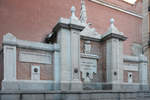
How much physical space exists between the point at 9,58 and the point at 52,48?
202 centimetres

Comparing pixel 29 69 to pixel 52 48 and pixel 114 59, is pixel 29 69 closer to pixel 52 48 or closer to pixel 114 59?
pixel 52 48

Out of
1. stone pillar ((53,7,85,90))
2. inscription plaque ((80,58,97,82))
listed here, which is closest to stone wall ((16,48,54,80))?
stone pillar ((53,7,85,90))

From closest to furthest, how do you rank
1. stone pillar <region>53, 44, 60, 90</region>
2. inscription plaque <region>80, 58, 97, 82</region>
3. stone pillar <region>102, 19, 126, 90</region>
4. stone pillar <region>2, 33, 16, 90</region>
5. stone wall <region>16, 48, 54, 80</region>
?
stone pillar <region>2, 33, 16, 90</region> < stone wall <region>16, 48, 54, 80</region> < stone pillar <region>53, 44, 60, 90</region> < inscription plaque <region>80, 58, 97, 82</region> < stone pillar <region>102, 19, 126, 90</region>

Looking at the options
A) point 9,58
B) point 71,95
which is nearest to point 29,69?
point 9,58

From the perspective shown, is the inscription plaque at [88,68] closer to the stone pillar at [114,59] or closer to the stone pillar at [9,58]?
the stone pillar at [114,59]

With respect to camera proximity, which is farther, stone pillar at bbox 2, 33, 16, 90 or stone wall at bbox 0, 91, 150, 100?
stone pillar at bbox 2, 33, 16, 90

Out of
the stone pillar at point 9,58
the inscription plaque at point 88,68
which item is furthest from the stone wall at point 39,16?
the inscription plaque at point 88,68

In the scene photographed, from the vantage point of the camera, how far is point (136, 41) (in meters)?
18.1

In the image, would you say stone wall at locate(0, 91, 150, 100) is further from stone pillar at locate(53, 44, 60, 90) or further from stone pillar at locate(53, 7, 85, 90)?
stone pillar at locate(53, 44, 60, 90)

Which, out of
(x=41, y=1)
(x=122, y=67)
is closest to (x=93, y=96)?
(x=122, y=67)

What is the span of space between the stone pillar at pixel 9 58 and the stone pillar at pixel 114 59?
511 centimetres

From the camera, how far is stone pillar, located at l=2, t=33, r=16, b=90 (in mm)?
6520

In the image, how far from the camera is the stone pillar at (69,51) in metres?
7.47

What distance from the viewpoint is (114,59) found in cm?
902
